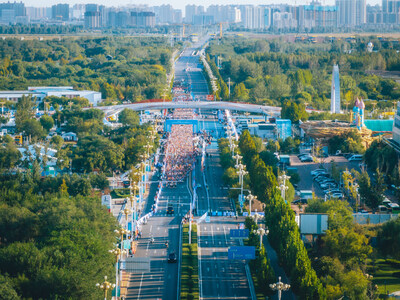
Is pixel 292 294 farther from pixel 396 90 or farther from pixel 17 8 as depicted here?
pixel 17 8

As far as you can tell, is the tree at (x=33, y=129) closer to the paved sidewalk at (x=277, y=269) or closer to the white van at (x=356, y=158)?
the white van at (x=356, y=158)

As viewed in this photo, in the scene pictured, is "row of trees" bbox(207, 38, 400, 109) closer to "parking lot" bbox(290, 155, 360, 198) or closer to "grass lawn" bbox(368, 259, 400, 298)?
"parking lot" bbox(290, 155, 360, 198)

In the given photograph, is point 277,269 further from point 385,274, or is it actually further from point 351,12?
point 351,12

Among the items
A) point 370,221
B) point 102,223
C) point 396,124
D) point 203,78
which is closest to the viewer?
point 102,223

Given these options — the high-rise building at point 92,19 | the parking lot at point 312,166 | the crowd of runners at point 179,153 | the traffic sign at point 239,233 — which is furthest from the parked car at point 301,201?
the high-rise building at point 92,19

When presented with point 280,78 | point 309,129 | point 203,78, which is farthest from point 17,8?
point 309,129

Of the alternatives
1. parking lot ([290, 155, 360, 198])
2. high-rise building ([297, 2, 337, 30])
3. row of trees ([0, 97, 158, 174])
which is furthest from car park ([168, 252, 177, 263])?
high-rise building ([297, 2, 337, 30])
